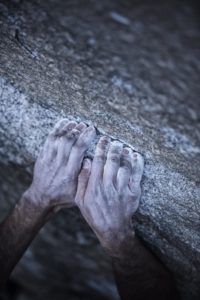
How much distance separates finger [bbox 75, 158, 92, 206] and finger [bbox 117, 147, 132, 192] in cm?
10

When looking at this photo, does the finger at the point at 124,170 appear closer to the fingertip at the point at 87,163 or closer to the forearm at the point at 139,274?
the fingertip at the point at 87,163

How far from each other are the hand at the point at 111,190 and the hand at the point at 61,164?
0.11 feet

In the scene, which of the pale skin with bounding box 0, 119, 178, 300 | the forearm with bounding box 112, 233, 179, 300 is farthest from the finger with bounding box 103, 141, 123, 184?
the forearm with bounding box 112, 233, 179, 300

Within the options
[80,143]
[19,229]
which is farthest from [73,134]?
[19,229]

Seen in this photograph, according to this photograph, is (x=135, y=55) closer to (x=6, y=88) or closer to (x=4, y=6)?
(x=4, y=6)

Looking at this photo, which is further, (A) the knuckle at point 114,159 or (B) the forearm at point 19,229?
(B) the forearm at point 19,229

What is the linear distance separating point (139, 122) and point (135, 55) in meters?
0.17

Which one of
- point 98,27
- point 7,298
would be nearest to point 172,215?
point 98,27

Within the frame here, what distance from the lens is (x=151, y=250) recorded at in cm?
121

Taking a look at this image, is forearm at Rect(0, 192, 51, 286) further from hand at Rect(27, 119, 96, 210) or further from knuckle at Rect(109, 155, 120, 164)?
knuckle at Rect(109, 155, 120, 164)

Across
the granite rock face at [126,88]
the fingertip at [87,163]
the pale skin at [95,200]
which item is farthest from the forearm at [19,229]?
the fingertip at [87,163]

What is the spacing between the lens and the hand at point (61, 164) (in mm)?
900

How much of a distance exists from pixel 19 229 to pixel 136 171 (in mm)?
515

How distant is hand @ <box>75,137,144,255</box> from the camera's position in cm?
88
